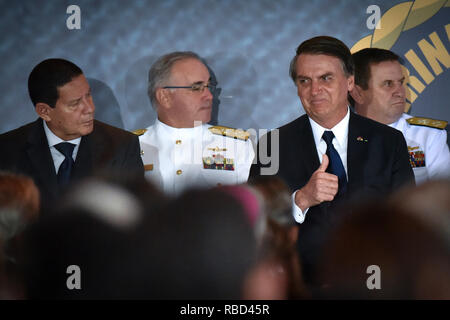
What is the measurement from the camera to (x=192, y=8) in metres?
2.38

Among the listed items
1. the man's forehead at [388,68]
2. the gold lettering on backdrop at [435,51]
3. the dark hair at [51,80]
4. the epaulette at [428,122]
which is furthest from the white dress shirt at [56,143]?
the gold lettering on backdrop at [435,51]

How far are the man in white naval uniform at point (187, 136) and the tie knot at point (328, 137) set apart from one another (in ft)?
1.21

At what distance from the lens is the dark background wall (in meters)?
2.36

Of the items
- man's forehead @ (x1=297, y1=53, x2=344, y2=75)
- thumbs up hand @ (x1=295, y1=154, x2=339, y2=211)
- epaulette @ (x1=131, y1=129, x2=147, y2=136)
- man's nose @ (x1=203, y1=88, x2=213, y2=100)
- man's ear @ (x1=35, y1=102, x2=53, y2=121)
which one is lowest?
thumbs up hand @ (x1=295, y1=154, x2=339, y2=211)

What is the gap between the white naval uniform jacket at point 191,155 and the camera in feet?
7.57

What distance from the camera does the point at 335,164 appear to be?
2.05 m

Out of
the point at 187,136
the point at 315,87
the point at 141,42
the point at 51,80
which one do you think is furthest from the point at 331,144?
the point at 51,80

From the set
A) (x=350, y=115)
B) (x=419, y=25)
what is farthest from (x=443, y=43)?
(x=350, y=115)

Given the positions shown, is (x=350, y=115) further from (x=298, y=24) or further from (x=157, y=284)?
(x=157, y=284)

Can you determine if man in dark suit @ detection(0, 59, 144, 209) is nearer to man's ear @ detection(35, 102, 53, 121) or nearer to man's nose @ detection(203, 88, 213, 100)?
man's ear @ detection(35, 102, 53, 121)

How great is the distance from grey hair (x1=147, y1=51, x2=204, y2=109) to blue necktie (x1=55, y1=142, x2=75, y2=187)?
0.44 m

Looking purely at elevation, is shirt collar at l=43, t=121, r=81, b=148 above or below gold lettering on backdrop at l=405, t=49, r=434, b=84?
below

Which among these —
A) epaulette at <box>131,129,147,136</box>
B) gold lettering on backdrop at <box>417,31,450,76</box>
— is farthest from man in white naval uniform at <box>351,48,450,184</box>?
epaulette at <box>131,129,147,136</box>

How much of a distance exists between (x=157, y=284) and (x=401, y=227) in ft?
1.24
